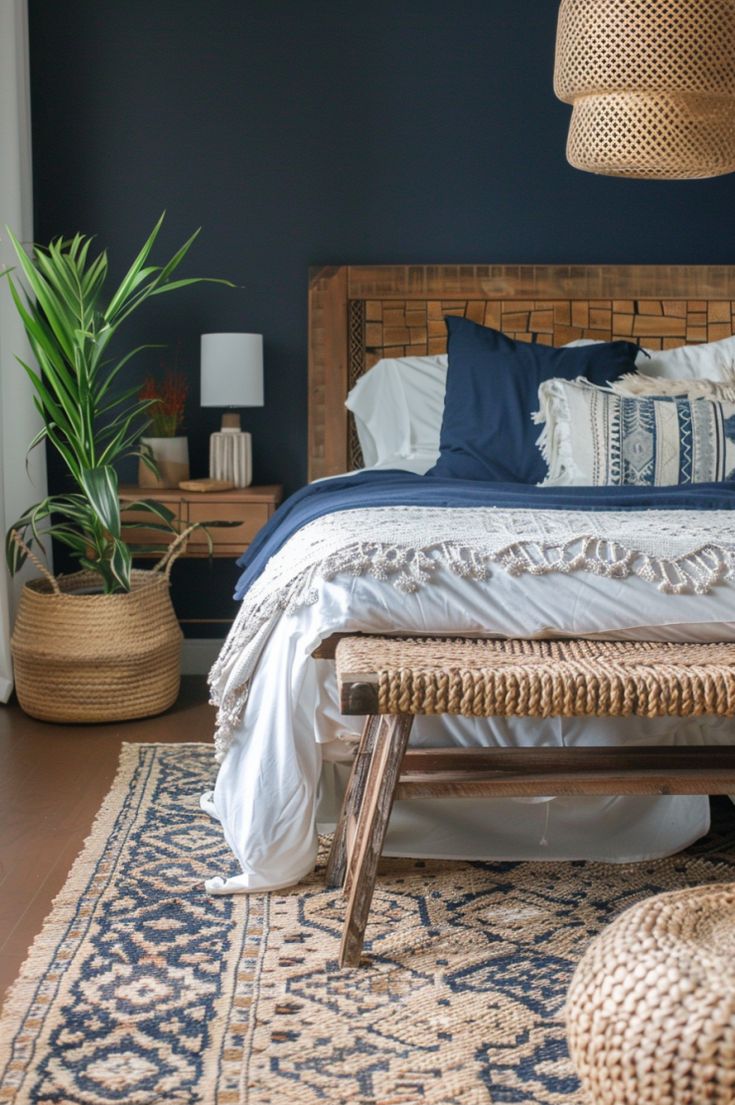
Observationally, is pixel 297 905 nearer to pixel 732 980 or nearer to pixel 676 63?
pixel 732 980

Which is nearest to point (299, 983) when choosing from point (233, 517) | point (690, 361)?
point (233, 517)

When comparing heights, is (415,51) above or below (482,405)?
above

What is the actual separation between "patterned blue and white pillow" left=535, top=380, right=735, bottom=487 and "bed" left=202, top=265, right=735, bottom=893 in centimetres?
34

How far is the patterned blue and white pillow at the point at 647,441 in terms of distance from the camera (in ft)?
11.3

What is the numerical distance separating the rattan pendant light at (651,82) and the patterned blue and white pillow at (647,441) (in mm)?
721

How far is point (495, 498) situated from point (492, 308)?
5.75 ft

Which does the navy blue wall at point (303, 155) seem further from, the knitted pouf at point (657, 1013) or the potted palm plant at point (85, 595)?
the knitted pouf at point (657, 1013)

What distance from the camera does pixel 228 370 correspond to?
4.28 m

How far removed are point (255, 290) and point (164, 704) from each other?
1612 millimetres

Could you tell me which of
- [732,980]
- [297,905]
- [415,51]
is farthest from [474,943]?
[415,51]

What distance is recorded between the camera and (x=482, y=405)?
12.8 ft

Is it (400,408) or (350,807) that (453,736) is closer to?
(350,807)

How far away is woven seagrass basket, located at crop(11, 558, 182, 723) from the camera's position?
375cm

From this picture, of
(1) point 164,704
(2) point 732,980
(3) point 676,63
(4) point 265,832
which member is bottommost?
(1) point 164,704
